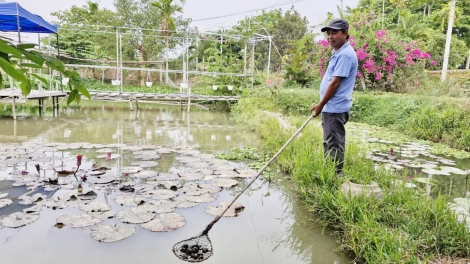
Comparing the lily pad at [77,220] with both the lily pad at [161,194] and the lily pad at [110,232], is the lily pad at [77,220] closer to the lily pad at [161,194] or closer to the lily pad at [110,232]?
the lily pad at [110,232]

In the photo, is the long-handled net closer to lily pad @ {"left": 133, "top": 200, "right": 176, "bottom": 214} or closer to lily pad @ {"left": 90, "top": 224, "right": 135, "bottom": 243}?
lily pad @ {"left": 90, "top": 224, "right": 135, "bottom": 243}

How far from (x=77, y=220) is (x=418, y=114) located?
5618 mm

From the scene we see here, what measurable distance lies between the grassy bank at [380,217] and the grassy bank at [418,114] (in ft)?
9.01

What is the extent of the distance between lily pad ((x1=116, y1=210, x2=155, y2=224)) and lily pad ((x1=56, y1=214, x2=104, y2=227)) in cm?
16

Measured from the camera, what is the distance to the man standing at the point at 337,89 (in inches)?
97.3

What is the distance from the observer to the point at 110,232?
7.15 feet

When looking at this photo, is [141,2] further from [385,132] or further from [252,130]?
[385,132]

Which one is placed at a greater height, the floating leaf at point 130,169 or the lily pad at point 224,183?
the floating leaf at point 130,169

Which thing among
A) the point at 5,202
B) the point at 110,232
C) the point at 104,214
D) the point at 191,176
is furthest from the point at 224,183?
the point at 5,202

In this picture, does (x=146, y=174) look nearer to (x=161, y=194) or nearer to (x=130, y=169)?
(x=130, y=169)

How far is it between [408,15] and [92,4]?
15198 mm

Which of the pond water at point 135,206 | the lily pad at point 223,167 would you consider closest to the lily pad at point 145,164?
the pond water at point 135,206

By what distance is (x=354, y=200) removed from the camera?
2248 millimetres

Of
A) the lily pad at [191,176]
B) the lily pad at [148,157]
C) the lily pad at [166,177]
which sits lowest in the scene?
the lily pad at [191,176]
